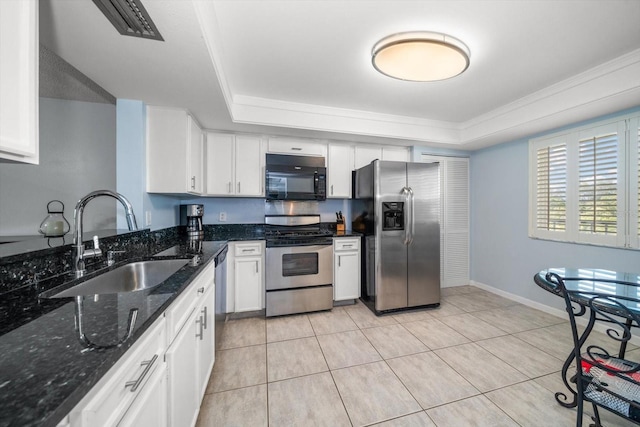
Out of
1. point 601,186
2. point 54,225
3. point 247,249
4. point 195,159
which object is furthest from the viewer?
point 247,249

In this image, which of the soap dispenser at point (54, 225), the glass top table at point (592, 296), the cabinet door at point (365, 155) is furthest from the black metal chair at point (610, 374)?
the soap dispenser at point (54, 225)

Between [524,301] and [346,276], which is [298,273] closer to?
[346,276]

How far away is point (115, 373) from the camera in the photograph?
659 mm

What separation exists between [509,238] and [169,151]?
14.3ft

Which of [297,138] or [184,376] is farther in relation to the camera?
[297,138]

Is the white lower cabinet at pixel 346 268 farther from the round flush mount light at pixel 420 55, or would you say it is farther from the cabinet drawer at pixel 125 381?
the cabinet drawer at pixel 125 381

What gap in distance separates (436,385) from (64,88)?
4118mm

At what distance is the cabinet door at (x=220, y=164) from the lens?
118 inches

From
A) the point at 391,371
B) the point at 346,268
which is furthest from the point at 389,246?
the point at 391,371

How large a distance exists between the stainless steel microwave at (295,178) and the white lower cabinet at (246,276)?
69cm

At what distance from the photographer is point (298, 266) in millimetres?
2879

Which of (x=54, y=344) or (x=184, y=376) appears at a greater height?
(x=54, y=344)

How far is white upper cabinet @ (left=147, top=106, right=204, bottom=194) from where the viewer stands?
2.26 metres

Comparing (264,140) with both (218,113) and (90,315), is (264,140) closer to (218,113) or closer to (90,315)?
(218,113)
